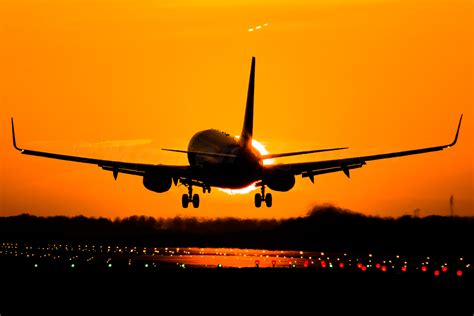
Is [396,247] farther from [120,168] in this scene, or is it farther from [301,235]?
[120,168]

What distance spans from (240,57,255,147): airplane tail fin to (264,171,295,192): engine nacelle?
130 inches

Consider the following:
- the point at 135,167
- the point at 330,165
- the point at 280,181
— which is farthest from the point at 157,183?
the point at 330,165

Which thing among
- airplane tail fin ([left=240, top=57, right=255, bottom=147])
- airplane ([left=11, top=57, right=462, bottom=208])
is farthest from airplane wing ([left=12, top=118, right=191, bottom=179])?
airplane tail fin ([left=240, top=57, right=255, bottom=147])

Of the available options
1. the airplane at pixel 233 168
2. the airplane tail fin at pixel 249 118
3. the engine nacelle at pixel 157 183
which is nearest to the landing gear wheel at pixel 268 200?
the airplane at pixel 233 168

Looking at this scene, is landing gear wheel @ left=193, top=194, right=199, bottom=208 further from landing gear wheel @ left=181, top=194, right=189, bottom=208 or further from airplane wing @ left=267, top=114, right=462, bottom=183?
airplane wing @ left=267, top=114, right=462, bottom=183

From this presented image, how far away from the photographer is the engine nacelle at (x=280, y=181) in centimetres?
10150

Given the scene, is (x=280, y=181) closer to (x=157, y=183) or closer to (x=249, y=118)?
(x=249, y=118)

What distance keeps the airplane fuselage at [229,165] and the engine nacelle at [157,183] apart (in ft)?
10.2

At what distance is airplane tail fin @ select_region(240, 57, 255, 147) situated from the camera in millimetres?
102419

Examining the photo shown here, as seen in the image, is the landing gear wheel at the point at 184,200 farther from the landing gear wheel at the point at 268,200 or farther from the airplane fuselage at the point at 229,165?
the landing gear wheel at the point at 268,200

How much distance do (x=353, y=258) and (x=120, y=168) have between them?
2708 cm

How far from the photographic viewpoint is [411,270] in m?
93.2

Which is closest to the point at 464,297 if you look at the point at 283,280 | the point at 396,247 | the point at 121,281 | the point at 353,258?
the point at 283,280

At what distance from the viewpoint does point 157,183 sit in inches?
4168
